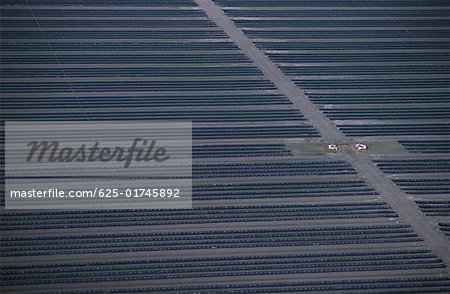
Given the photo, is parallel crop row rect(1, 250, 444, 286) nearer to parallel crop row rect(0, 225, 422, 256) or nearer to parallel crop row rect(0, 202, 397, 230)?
parallel crop row rect(0, 225, 422, 256)

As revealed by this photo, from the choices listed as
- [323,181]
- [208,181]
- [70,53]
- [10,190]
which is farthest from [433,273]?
[70,53]

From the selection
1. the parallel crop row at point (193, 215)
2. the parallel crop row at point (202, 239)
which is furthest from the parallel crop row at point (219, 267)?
the parallel crop row at point (193, 215)

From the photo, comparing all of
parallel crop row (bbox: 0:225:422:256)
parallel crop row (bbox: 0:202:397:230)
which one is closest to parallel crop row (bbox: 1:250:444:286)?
parallel crop row (bbox: 0:225:422:256)

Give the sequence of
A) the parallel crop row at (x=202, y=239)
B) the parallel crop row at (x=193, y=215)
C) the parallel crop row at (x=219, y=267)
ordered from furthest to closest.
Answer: the parallel crop row at (x=193, y=215)
the parallel crop row at (x=202, y=239)
the parallel crop row at (x=219, y=267)

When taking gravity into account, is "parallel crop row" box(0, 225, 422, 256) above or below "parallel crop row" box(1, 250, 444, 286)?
above

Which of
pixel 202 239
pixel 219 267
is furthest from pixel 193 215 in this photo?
pixel 219 267

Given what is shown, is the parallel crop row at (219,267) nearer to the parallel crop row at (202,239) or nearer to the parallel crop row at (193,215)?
the parallel crop row at (202,239)

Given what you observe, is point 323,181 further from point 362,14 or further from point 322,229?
point 362,14

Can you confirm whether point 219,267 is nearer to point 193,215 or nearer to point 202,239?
point 202,239

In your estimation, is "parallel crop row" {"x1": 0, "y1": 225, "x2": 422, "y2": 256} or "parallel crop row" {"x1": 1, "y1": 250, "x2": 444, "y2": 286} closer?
"parallel crop row" {"x1": 1, "y1": 250, "x2": 444, "y2": 286}

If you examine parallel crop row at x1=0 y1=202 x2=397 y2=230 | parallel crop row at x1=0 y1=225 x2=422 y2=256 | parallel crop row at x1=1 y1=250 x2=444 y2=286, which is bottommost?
parallel crop row at x1=1 y1=250 x2=444 y2=286

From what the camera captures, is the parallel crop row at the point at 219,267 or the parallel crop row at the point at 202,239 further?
the parallel crop row at the point at 202,239

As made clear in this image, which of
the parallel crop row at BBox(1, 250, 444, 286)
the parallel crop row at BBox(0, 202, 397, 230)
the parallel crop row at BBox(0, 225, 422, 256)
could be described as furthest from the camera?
the parallel crop row at BBox(0, 202, 397, 230)
